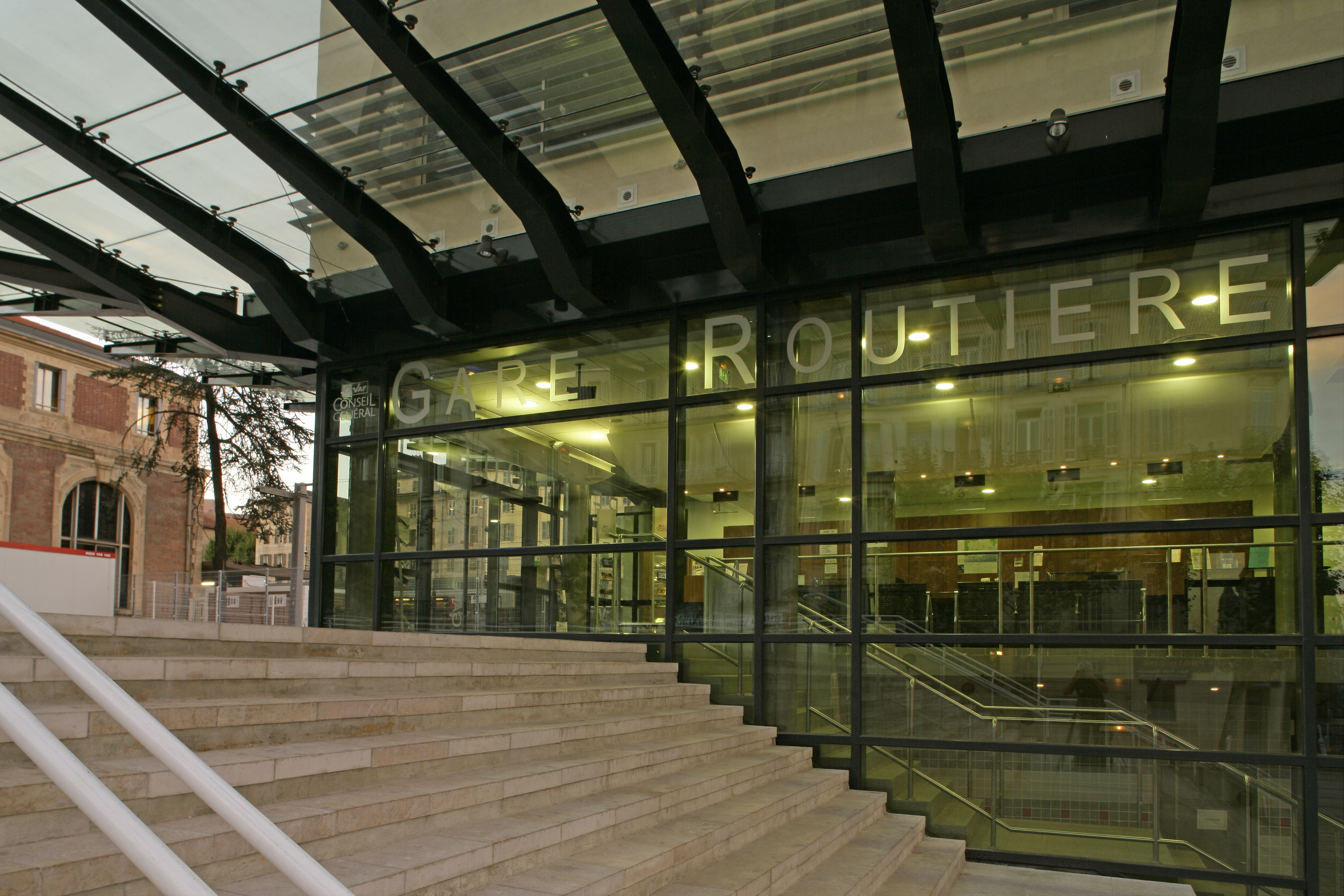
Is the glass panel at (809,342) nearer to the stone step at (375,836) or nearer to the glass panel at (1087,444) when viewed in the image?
the glass panel at (1087,444)

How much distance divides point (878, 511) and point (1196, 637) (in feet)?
8.65

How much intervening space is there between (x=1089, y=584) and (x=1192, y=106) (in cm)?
363

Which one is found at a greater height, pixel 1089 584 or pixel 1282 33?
pixel 1282 33

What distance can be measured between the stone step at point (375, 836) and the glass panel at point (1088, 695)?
285 centimetres

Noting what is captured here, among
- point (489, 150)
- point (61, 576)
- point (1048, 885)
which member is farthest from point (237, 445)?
point (1048, 885)

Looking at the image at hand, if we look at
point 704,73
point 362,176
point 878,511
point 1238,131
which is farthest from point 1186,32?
point 362,176

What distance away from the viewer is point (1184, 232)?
7879mm

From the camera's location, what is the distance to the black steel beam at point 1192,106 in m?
6.22

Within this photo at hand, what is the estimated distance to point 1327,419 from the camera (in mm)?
7344

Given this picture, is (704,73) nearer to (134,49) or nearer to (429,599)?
(134,49)

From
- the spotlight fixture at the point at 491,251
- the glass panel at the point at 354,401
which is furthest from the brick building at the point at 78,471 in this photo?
the spotlight fixture at the point at 491,251

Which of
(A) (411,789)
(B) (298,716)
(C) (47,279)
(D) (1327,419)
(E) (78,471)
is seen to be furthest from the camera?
(E) (78,471)

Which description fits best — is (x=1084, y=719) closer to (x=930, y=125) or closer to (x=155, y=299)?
(x=930, y=125)

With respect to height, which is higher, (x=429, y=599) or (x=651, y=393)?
(x=651, y=393)
